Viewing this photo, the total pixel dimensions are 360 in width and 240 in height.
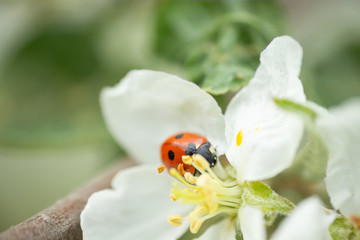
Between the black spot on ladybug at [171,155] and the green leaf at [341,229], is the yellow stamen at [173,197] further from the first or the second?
the green leaf at [341,229]

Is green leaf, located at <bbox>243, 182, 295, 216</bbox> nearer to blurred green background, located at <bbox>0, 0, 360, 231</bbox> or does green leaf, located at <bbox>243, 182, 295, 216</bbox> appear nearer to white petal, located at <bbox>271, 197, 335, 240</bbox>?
white petal, located at <bbox>271, 197, 335, 240</bbox>

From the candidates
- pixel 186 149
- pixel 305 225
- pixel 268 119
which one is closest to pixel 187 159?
pixel 186 149

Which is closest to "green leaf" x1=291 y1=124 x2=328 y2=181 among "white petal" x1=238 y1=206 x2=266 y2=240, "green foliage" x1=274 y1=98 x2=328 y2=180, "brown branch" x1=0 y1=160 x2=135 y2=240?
"green foliage" x1=274 y1=98 x2=328 y2=180

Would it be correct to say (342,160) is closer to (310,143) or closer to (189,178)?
(310,143)

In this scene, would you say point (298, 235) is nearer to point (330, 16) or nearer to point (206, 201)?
point (206, 201)

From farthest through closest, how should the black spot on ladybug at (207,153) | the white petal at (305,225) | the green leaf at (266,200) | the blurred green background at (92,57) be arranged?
1. the blurred green background at (92,57)
2. the black spot on ladybug at (207,153)
3. the green leaf at (266,200)
4. the white petal at (305,225)

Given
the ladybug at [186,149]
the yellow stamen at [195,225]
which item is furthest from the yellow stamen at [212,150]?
the yellow stamen at [195,225]
